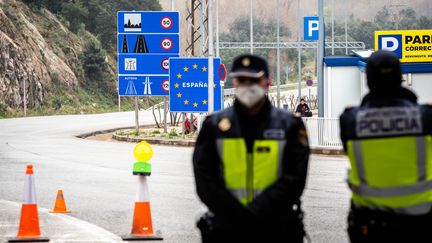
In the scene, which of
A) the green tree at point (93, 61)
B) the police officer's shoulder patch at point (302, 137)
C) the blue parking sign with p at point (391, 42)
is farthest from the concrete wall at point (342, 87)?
the green tree at point (93, 61)

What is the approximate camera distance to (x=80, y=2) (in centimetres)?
9775

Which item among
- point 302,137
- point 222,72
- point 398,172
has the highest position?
point 222,72

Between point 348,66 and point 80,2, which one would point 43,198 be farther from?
point 80,2

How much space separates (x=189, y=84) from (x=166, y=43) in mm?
5278

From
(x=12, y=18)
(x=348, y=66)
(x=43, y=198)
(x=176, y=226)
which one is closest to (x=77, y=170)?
(x=43, y=198)

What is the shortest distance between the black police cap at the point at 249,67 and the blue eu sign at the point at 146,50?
105ft

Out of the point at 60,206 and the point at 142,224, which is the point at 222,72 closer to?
the point at 60,206

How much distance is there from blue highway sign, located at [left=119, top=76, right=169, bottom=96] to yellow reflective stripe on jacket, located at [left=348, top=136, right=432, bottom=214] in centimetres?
3225

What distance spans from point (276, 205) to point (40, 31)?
79.7m

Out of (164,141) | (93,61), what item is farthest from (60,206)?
(93,61)

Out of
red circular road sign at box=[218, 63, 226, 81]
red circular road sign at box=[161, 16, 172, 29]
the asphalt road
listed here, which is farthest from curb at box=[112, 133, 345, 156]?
red circular road sign at box=[161, 16, 172, 29]

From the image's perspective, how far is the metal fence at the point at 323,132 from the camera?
28719 mm

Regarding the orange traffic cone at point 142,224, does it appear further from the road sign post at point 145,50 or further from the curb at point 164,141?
the road sign post at point 145,50

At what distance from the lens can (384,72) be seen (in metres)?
5.28
